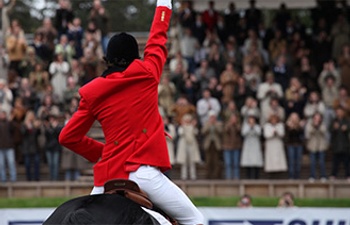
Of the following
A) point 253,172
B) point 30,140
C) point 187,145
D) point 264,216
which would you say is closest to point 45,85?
point 30,140

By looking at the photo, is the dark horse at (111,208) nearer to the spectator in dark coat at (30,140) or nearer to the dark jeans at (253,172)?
the spectator in dark coat at (30,140)

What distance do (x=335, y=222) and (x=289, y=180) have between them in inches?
282

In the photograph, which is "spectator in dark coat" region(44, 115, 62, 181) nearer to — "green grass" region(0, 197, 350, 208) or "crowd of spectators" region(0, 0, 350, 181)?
"crowd of spectators" region(0, 0, 350, 181)

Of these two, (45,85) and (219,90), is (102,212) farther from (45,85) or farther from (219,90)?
(45,85)

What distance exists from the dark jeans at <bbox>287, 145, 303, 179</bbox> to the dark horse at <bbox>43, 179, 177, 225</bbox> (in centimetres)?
1438

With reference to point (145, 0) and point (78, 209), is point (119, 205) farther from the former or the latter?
point (145, 0)

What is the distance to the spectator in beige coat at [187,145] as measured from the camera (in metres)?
21.0

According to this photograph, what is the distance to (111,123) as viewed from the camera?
23.1 feet

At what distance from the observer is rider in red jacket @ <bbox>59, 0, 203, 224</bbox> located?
700 cm

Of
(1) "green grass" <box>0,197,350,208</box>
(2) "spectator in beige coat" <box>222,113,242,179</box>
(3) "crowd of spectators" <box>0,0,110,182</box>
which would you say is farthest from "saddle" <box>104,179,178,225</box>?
(2) "spectator in beige coat" <box>222,113,242,179</box>

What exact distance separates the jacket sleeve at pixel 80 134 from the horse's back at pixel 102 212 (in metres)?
0.62

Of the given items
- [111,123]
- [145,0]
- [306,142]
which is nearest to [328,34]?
[306,142]

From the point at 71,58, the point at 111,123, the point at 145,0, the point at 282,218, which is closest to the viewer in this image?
the point at 111,123

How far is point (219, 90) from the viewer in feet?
72.3
